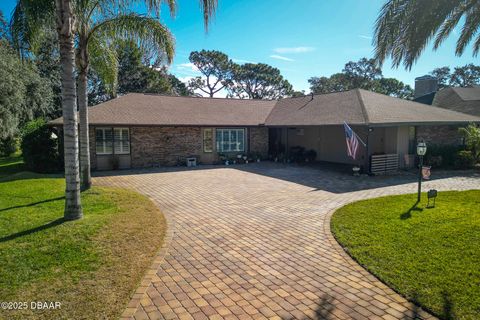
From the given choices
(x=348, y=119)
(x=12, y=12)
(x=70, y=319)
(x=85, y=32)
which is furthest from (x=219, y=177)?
(x=70, y=319)

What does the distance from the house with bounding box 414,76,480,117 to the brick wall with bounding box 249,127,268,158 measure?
1607 cm

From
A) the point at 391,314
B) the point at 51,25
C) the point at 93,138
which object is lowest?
the point at 391,314

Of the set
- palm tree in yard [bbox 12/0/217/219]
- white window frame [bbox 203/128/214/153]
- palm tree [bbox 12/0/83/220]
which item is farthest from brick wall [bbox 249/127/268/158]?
palm tree [bbox 12/0/83/220]

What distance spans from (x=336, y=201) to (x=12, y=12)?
34.9 ft

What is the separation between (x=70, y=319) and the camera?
3947 millimetres

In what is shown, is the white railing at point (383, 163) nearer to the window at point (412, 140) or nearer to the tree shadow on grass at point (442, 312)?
the window at point (412, 140)

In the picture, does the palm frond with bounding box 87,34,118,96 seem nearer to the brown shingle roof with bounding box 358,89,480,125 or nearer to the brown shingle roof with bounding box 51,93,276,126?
the brown shingle roof with bounding box 51,93,276,126

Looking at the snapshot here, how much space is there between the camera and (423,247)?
614 cm

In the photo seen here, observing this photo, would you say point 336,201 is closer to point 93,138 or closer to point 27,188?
point 27,188

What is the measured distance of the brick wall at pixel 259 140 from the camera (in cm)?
2206

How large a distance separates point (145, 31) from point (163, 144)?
9680 millimetres

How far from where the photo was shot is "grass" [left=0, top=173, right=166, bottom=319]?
14.4ft

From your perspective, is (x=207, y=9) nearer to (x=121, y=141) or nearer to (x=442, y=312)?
(x=442, y=312)

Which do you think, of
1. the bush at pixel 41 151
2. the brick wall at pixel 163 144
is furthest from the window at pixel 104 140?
the bush at pixel 41 151
